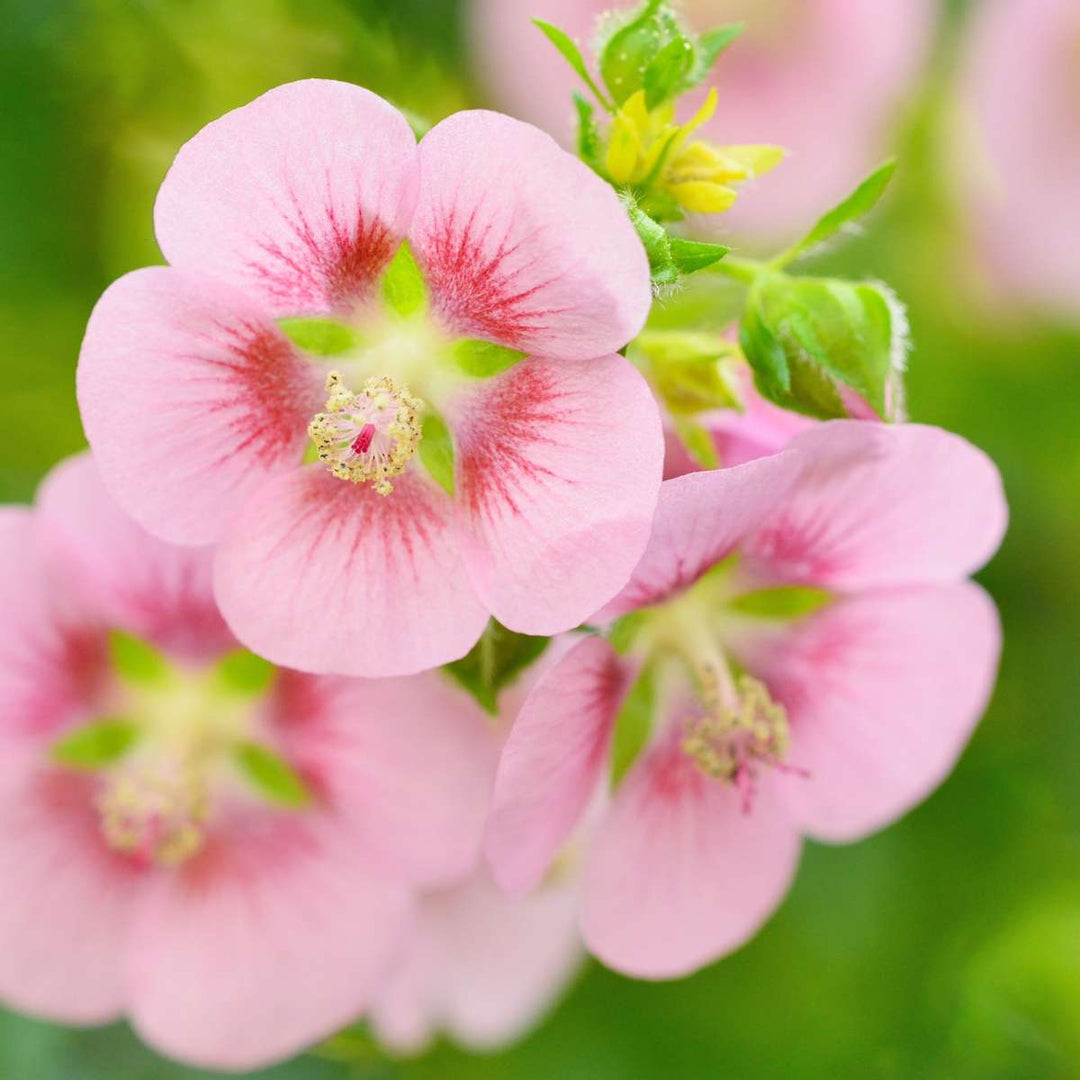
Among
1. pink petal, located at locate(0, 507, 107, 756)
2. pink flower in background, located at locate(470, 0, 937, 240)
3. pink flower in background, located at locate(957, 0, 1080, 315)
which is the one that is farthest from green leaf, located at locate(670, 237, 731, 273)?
pink flower in background, located at locate(957, 0, 1080, 315)

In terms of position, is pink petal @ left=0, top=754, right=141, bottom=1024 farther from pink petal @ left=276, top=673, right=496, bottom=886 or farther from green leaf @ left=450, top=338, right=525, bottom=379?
green leaf @ left=450, top=338, right=525, bottom=379

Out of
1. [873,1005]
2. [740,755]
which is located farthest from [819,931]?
[740,755]

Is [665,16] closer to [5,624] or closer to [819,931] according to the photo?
[5,624]

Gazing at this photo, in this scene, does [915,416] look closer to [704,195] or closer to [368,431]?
[704,195]

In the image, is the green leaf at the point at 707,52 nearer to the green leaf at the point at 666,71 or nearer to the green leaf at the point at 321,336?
the green leaf at the point at 666,71

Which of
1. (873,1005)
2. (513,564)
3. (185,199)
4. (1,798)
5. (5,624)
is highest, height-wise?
(185,199)

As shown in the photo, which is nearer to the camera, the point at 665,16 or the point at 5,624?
the point at 665,16
